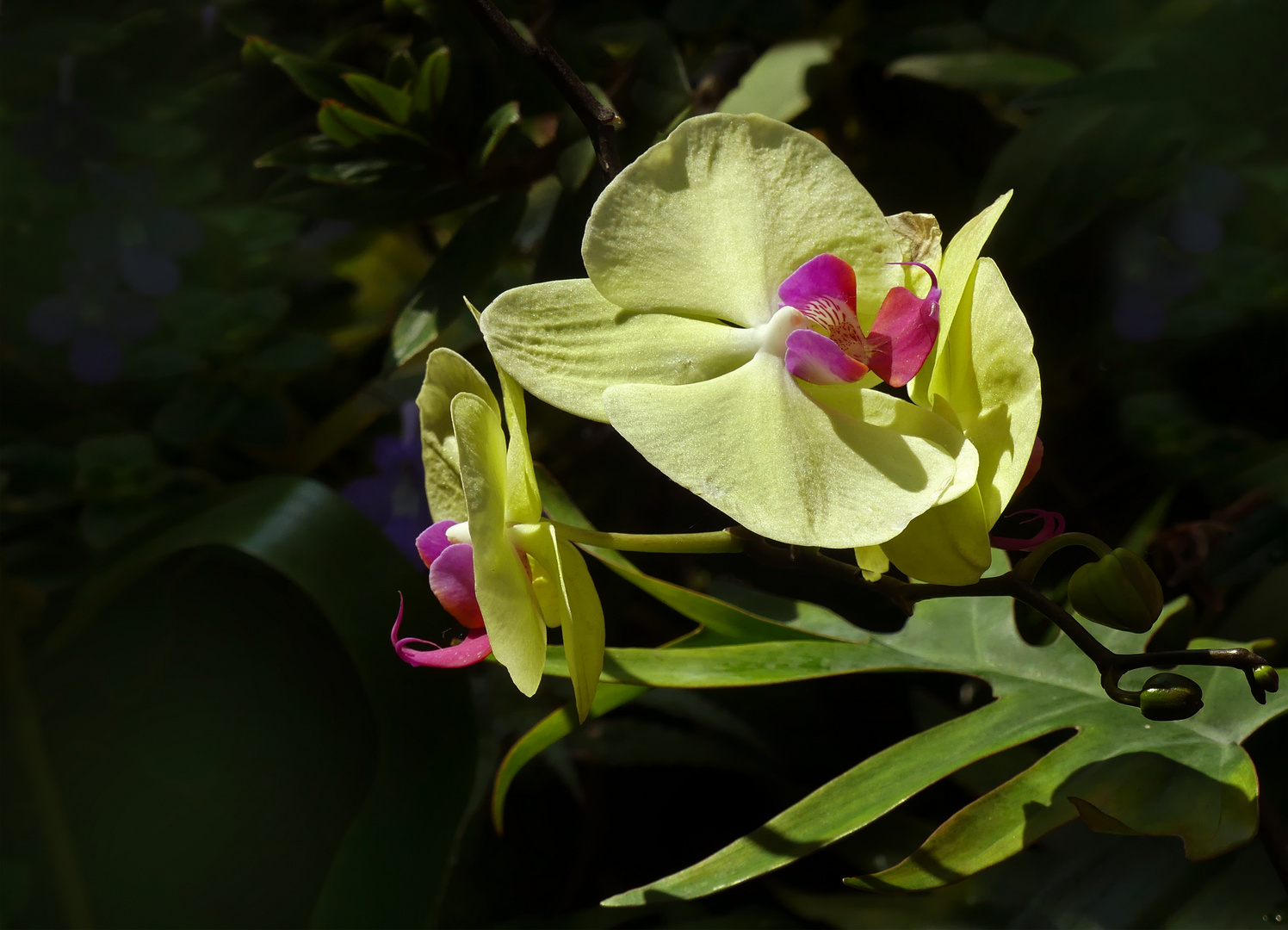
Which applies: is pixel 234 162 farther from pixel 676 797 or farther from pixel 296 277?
pixel 676 797

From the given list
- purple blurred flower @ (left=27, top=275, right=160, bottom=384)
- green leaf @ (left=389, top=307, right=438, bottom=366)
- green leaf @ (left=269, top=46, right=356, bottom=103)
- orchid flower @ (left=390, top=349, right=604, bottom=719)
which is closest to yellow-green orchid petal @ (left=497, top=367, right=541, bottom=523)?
orchid flower @ (left=390, top=349, right=604, bottom=719)

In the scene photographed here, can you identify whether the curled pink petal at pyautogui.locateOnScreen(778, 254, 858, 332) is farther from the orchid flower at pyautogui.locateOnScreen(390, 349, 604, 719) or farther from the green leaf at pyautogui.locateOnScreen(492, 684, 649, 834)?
the green leaf at pyautogui.locateOnScreen(492, 684, 649, 834)

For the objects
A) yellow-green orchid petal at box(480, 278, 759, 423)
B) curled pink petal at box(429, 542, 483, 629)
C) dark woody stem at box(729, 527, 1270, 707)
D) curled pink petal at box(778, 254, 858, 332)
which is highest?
curled pink petal at box(778, 254, 858, 332)

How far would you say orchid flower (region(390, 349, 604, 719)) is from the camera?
311 mm

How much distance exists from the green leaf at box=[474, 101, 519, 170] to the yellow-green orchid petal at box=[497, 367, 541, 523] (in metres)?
0.25

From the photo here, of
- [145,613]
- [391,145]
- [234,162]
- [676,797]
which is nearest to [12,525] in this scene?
[145,613]

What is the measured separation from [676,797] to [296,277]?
1.89ft

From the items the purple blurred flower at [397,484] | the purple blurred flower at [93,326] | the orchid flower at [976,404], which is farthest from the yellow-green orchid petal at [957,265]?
the purple blurred flower at [93,326]

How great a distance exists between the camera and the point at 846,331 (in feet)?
1.06

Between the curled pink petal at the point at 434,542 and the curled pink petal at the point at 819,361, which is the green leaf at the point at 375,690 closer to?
the curled pink petal at the point at 434,542

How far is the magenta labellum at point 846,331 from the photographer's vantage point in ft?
1.02

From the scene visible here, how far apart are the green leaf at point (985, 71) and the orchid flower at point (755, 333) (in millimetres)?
315

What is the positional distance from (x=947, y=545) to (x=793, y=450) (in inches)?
2.5

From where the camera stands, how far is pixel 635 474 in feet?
2.15
